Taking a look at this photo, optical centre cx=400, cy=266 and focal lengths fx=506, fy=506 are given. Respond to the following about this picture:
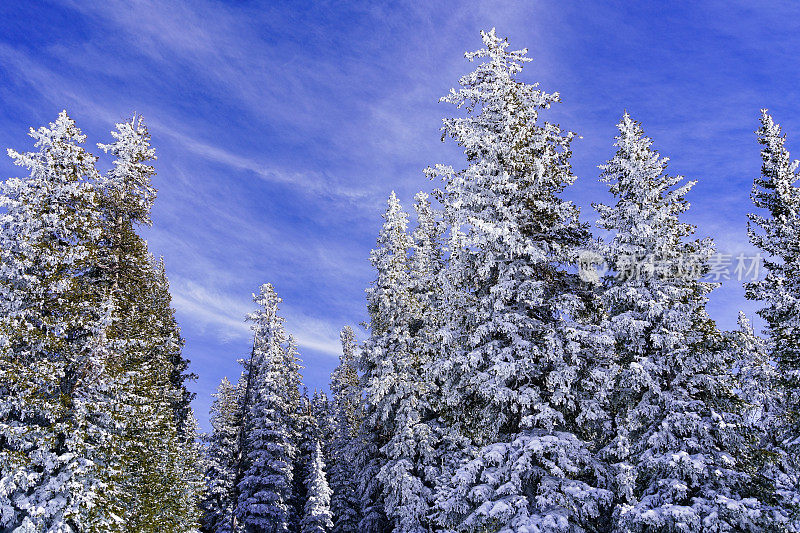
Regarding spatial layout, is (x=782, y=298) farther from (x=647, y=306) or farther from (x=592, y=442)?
(x=592, y=442)

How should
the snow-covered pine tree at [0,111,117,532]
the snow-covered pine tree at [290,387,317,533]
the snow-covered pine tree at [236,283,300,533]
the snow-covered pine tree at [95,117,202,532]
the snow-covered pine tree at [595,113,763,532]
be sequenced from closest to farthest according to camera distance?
the snow-covered pine tree at [595,113,763,532] → the snow-covered pine tree at [0,111,117,532] → the snow-covered pine tree at [95,117,202,532] → the snow-covered pine tree at [236,283,300,533] → the snow-covered pine tree at [290,387,317,533]

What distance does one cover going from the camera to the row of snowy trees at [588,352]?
13.0 m

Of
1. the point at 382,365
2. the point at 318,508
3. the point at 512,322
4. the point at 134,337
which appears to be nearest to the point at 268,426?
the point at 318,508

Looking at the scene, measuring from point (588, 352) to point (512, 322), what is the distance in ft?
7.64

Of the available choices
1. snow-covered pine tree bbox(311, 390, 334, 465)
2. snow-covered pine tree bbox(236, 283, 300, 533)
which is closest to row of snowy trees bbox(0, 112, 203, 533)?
snow-covered pine tree bbox(236, 283, 300, 533)

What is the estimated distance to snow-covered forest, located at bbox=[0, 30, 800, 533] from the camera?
43.7 ft

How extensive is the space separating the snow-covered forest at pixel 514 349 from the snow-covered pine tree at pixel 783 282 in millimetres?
67

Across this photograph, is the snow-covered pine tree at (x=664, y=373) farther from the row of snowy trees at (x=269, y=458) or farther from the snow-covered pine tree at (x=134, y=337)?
the row of snowy trees at (x=269, y=458)

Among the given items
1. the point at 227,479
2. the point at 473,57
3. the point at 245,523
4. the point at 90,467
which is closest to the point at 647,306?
the point at 473,57

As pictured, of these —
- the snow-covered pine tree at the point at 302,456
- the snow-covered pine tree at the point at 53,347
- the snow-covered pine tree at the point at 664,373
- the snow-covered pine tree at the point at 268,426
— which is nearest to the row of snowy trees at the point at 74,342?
the snow-covered pine tree at the point at 53,347

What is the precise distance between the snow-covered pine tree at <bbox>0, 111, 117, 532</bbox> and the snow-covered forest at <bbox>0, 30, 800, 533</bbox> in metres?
0.07

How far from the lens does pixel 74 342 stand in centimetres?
1725

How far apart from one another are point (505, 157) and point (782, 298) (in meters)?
9.73

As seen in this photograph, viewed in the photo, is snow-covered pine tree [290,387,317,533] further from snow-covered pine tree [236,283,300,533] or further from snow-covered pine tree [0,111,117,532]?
snow-covered pine tree [0,111,117,532]
